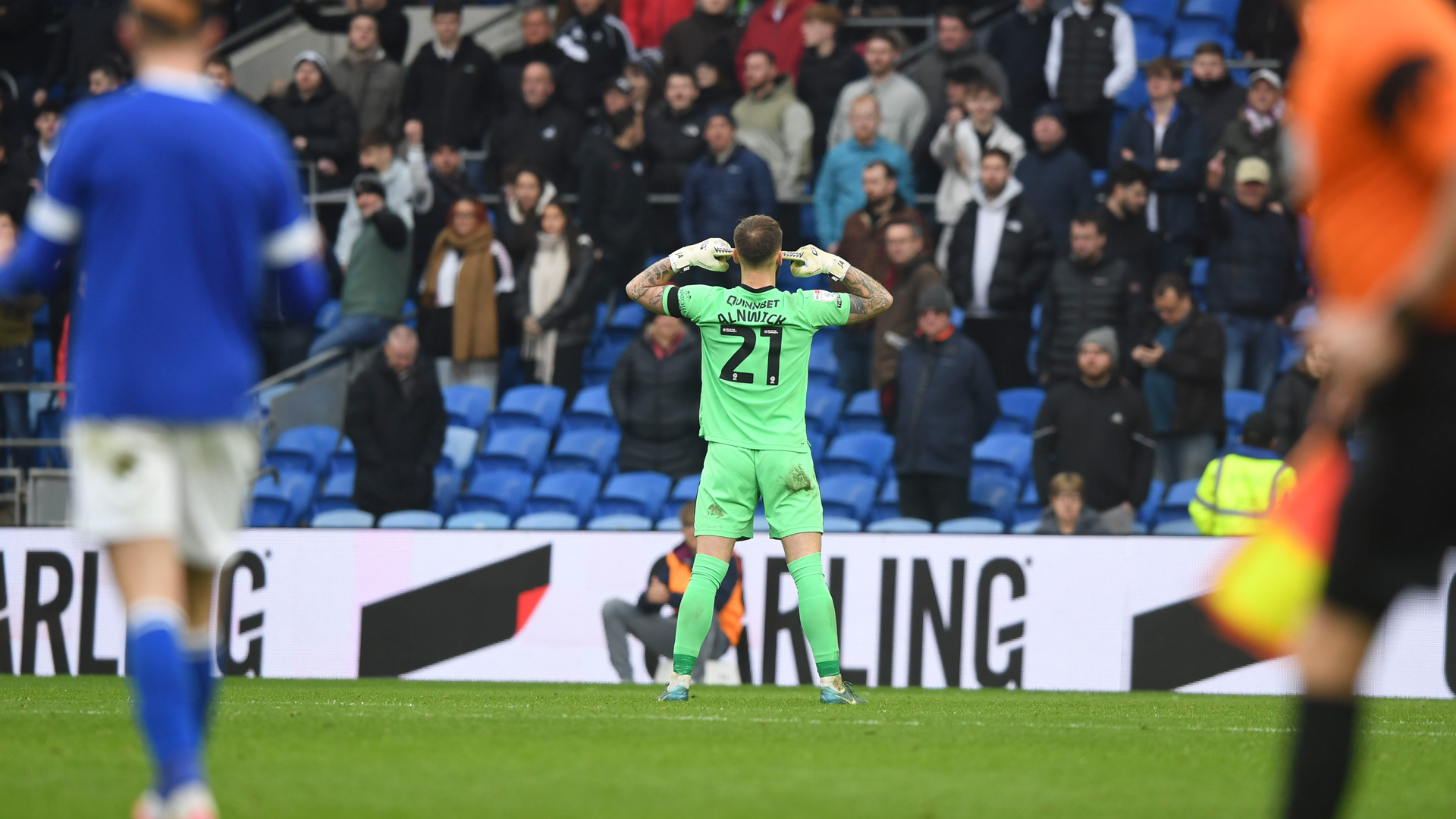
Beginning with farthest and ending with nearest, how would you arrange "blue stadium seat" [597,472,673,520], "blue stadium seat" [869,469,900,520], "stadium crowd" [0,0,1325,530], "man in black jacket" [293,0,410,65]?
"man in black jacket" [293,0,410,65], "blue stadium seat" [597,472,673,520], "blue stadium seat" [869,469,900,520], "stadium crowd" [0,0,1325,530]

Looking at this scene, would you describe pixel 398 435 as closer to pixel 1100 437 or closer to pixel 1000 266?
pixel 1000 266

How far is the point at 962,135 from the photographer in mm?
15875

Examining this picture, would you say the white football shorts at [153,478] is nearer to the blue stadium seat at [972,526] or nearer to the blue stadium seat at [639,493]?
the blue stadium seat at [972,526]

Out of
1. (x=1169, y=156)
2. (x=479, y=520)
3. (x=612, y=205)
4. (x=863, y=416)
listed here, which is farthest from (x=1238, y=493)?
(x=612, y=205)

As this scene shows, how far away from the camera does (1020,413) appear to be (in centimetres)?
1517

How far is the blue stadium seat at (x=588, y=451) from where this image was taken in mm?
15680

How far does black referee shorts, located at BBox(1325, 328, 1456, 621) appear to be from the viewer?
388 cm

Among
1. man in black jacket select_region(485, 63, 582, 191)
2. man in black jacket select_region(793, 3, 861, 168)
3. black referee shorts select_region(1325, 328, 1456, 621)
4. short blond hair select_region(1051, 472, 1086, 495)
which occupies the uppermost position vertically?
man in black jacket select_region(793, 3, 861, 168)

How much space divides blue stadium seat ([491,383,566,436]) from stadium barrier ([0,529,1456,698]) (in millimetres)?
2791

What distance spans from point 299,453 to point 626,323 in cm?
333

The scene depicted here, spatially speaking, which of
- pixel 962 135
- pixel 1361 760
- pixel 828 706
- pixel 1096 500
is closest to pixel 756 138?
pixel 962 135

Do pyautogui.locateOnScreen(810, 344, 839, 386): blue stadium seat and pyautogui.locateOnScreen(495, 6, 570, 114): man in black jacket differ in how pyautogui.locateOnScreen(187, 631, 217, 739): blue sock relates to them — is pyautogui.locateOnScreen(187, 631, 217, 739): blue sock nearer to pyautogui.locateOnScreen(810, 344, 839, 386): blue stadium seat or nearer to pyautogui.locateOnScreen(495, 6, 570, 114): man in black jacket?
pyautogui.locateOnScreen(810, 344, 839, 386): blue stadium seat

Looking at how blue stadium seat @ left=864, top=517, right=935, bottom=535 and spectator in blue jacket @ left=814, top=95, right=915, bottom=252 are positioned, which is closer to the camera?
blue stadium seat @ left=864, top=517, right=935, bottom=535

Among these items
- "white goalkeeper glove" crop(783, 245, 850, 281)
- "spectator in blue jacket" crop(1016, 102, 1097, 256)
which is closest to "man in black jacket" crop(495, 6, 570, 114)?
"spectator in blue jacket" crop(1016, 102, 1097, 256)
